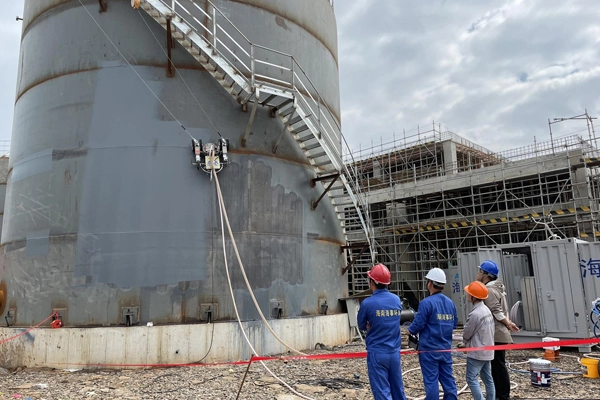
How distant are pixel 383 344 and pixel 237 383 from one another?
3.72 metres

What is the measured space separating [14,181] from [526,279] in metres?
13.0

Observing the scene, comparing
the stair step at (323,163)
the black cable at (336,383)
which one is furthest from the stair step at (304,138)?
the black cable at (336,383)

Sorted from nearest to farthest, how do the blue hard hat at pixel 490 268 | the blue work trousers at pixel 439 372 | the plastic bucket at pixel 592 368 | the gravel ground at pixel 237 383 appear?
the blue work trousers at pixel 439 372
the blue hard hat at pixel 490 268
the gravel ground at pixel 237 383
the plastic bucket at pixel 592 368

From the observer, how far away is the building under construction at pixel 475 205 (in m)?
18.9

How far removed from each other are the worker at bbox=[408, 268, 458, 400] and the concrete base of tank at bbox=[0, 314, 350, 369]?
5.37 metres

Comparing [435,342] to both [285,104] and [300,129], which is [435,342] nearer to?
[285,104]

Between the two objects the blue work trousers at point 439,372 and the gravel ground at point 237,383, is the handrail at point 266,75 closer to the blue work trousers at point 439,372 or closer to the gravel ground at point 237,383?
the gravel ground at point 237,383

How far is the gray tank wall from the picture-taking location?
1023 cm

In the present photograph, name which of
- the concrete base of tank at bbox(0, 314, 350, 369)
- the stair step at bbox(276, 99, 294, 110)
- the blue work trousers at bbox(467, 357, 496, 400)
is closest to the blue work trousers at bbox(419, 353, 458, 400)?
the blue work trousers at bbox(467, 357, 496, 400)

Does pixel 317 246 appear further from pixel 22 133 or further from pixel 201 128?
pixel 22 133

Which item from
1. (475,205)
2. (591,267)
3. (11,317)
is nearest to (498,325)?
(591,267)

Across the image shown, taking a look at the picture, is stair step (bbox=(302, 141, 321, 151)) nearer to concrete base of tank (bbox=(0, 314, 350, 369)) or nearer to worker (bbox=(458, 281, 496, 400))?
concrete base of tank (bbox=(0, 314, 350, 369))

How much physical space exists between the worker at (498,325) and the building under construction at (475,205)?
6.91m

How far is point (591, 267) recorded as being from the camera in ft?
36.6
